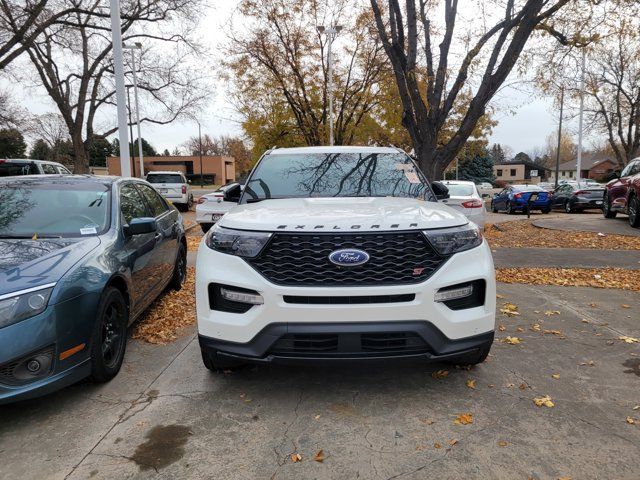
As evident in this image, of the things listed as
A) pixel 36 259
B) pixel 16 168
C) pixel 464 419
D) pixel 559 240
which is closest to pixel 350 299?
pixel 464 419

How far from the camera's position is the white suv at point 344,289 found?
299cm

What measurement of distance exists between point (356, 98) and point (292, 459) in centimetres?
2461

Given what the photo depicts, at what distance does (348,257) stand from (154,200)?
12.3 feet

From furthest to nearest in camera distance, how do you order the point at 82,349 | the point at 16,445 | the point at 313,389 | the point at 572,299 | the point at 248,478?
the point at 572,299 < the point at 313,389 < the point at 82,349 < the point at 16,445 < the point at 248,478

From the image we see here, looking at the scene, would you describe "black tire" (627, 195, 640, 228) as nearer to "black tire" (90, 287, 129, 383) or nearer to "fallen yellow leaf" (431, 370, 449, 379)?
"fallen yellow leaf" (431, 370, 449, 379)

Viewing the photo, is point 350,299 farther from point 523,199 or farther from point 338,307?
point 523,199

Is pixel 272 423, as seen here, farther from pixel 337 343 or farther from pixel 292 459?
pixel 337 343

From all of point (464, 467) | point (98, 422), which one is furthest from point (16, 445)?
point (464, 467)

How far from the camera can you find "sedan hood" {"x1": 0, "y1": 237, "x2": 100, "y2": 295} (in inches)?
116

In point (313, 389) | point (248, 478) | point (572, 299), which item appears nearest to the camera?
point (248, 478)

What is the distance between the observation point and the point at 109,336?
3.71 m

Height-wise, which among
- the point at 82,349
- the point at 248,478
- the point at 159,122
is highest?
the point at 159,122

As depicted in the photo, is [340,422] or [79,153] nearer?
[340,422]

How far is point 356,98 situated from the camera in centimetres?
2556
